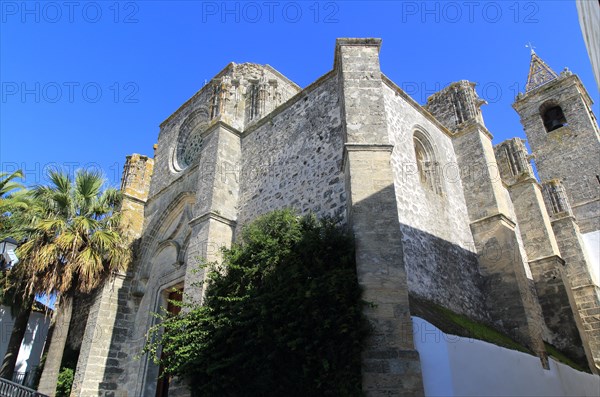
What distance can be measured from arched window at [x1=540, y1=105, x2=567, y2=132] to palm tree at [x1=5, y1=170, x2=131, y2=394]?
2436 centimetres

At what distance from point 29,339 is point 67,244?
8084mm

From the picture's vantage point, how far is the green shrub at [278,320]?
6570 mm

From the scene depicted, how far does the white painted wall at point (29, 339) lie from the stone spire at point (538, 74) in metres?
28.8

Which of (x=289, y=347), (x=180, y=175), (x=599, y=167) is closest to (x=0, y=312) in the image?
(x=180, y=175)

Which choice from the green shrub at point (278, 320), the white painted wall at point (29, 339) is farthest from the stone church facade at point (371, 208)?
the white painted wall at point (29, 339)

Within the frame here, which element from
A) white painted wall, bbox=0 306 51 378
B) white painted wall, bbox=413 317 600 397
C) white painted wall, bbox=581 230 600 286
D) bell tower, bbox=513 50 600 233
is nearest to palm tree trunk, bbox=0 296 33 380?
white painted wall, bbox=0 306 51 378

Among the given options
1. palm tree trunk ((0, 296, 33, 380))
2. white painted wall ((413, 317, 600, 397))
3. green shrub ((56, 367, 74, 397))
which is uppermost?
palm tree trunk ((0, 296, 33, 380))

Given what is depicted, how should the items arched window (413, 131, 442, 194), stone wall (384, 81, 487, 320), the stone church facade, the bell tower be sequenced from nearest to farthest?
the stone church facade → stone wall (384, 81, 487, 320) → arched window (413, 131, 442, 194) → the bell tower

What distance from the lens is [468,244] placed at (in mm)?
10781

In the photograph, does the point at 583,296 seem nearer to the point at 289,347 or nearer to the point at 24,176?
the point at 289,347

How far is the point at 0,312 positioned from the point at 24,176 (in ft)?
19.9

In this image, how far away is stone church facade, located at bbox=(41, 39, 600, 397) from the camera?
7480 mm

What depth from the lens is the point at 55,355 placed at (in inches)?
414

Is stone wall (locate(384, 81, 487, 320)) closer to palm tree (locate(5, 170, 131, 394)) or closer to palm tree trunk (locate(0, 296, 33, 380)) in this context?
palm tree (locate(5, 170, 131, 394))
